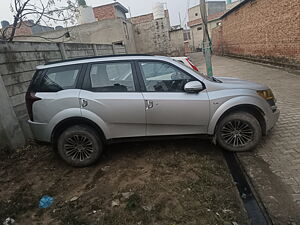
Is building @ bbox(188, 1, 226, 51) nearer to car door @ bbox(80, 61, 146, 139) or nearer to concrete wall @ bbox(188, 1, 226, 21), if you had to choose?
concrete wall @ bbox(188, 1, 226, 21)

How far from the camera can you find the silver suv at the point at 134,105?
11.5 ft

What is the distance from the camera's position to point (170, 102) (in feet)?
11.4

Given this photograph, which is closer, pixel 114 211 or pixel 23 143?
pixel 114 211

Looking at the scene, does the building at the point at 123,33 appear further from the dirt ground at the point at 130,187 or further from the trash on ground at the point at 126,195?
the trash on ground at the point at 126,195

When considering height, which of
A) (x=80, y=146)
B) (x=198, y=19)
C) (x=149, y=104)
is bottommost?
(x=80, y=146)

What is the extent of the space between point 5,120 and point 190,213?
384 centimetres

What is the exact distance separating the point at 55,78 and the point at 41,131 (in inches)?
35.2

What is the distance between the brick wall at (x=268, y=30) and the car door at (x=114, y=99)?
8708 mm

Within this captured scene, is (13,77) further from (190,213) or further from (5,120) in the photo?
(190,213)

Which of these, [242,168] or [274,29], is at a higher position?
[274,29]

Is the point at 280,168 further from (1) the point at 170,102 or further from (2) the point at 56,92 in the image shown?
(2) the point at 56,92

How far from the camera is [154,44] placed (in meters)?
22.5

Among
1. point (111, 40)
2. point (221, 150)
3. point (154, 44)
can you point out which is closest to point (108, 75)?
point (221, 150)

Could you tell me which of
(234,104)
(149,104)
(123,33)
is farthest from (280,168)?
(123,33)
